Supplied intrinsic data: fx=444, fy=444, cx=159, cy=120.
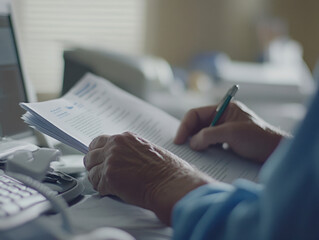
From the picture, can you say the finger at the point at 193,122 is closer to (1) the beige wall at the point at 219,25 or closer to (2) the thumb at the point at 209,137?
(2) the thumb at the point at 209,137

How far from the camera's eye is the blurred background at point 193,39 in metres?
1.95

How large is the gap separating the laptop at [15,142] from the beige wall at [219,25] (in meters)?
2.47

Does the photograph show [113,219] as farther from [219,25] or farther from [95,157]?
[219,25]

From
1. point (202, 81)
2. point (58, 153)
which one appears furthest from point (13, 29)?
point (202, 81)

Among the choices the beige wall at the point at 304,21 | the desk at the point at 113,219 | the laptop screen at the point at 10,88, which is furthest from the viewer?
the beige wall at the point at 304,21

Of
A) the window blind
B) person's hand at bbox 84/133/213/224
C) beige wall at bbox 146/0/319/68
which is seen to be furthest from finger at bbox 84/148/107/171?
beige wall at bbox 146/0/319/68

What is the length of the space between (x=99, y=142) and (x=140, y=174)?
0.08 meters

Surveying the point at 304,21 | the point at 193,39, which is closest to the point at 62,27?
the point at 193,39

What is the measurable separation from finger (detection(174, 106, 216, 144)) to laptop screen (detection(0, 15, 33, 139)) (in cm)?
25

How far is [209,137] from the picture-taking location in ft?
2.41

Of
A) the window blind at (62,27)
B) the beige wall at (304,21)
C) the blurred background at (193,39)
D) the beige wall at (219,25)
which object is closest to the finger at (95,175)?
the blurred background at (193,39)

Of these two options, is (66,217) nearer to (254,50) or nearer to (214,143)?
(214,143)

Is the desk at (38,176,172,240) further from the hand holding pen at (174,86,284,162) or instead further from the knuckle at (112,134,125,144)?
the hand holding pen at (174,86,284,162)

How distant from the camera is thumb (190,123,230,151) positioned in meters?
0.73
